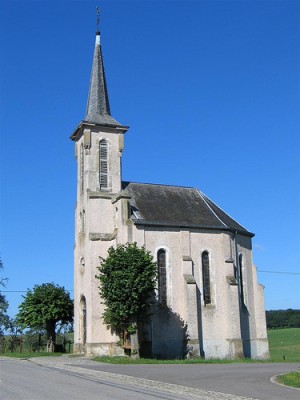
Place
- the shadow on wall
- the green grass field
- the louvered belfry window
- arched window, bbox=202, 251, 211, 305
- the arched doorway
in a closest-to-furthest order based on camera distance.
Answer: the shadow on wall
the arched doorway
arched window, bbox=202, 251, 211, 305
the green grass field
the louvered belfry window

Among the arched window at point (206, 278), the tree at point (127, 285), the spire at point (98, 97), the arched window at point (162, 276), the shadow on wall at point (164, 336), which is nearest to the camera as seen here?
the tree at point (127, 285)

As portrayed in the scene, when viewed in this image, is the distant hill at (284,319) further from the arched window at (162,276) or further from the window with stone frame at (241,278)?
the arched window at (162,276)

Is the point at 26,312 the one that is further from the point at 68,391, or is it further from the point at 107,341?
the point at 68,391

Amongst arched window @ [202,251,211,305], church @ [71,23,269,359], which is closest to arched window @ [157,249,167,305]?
church @ [71,23,269,359]

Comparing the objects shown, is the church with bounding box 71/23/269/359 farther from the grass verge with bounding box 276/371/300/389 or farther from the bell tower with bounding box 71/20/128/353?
the grass verge with bounding box 276/371/300/389

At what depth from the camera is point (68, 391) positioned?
14.3 meters

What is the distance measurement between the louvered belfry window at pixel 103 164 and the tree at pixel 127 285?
24.3 ft

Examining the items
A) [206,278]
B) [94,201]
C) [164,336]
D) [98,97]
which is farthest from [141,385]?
[98,97]

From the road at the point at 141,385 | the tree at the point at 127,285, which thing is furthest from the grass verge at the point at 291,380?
the tree at the point at 127,285

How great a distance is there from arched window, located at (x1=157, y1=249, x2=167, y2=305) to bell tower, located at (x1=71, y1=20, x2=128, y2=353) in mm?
3466

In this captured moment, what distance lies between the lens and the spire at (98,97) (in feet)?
126

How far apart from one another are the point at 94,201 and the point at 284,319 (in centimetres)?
9613

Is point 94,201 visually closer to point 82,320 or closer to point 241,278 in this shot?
point 82,320

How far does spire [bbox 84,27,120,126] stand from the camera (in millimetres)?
38438
